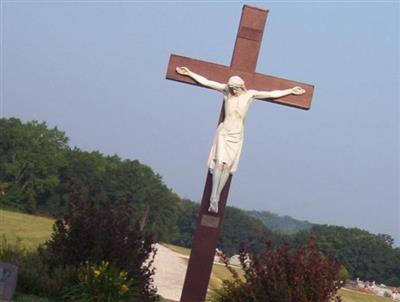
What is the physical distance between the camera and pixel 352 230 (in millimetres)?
93250

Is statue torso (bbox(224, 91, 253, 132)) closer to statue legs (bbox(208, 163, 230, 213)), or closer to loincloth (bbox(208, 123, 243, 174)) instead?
loincloth (bbox(208, 123, 243, 174))

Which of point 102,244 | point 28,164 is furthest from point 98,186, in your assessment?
point 102,244

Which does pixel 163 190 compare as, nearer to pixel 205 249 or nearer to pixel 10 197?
pixel 10 197

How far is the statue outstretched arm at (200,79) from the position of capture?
395 inches

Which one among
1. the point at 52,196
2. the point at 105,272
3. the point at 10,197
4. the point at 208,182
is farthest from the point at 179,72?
the point at 52,196

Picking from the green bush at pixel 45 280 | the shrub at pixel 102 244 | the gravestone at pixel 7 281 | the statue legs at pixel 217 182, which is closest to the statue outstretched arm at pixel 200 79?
the statue legs at pixel 217 182

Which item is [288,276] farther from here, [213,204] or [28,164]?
[28,164]

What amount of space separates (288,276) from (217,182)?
1.63 meters

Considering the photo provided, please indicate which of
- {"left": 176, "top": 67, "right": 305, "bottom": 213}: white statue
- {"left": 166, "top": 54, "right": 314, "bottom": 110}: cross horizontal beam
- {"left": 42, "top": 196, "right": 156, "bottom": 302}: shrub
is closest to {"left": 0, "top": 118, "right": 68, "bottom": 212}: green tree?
{"left": 42, "top": 196, "right": 156, "bottom": 302}: shrub

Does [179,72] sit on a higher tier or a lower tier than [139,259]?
higher

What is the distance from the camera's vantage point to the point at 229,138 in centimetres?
963

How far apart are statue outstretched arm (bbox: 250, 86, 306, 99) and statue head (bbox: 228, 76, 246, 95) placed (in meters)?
0.27

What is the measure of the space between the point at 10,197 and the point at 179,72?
2174 inches

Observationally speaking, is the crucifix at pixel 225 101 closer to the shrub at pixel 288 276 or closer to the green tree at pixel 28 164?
the shrub at pixel 288 276
